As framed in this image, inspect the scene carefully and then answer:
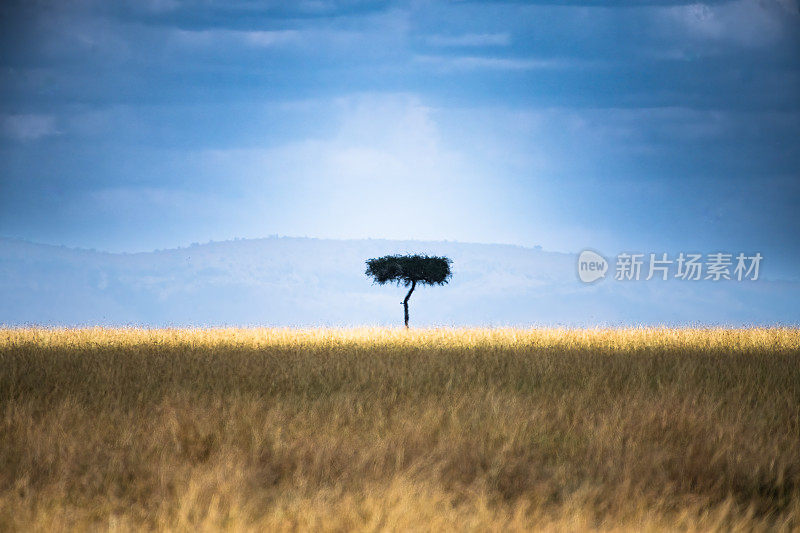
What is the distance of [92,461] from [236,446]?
1.24 meters

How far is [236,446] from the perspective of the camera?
6828 mm

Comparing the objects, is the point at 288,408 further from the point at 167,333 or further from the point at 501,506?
the point at 167,333

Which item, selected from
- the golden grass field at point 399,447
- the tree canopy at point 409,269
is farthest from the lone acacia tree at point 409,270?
the golden grass field at point 399,447

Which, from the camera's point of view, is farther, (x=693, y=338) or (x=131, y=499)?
(x=693, y=338)

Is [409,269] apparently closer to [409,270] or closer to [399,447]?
[409,270]

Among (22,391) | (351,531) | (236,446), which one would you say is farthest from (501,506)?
(22,391)

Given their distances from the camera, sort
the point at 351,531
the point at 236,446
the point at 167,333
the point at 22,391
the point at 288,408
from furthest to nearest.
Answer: the point at 167,333
the point at 22,391
the point at 288,408
the point at 236,446
the point at 351,531

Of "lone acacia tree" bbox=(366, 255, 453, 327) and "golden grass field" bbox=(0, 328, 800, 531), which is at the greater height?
"lone acacia tree" bbox=(366, 255, 453, 327)

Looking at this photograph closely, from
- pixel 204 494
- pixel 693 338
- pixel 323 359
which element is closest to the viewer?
pixel 204 494

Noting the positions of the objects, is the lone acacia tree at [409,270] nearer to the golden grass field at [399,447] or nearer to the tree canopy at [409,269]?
the tree canopy at [409,269]

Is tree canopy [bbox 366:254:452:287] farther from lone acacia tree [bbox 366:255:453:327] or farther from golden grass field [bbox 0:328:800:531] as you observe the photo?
golden grass field [bbox 0:328:800:531]

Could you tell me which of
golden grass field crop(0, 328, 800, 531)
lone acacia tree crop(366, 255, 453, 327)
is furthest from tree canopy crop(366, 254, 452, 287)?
golden grass field crop(0, 328, 800, 531)

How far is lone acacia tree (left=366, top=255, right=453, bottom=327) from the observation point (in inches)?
1262

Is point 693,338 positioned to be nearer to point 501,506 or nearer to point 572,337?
point 572,337
